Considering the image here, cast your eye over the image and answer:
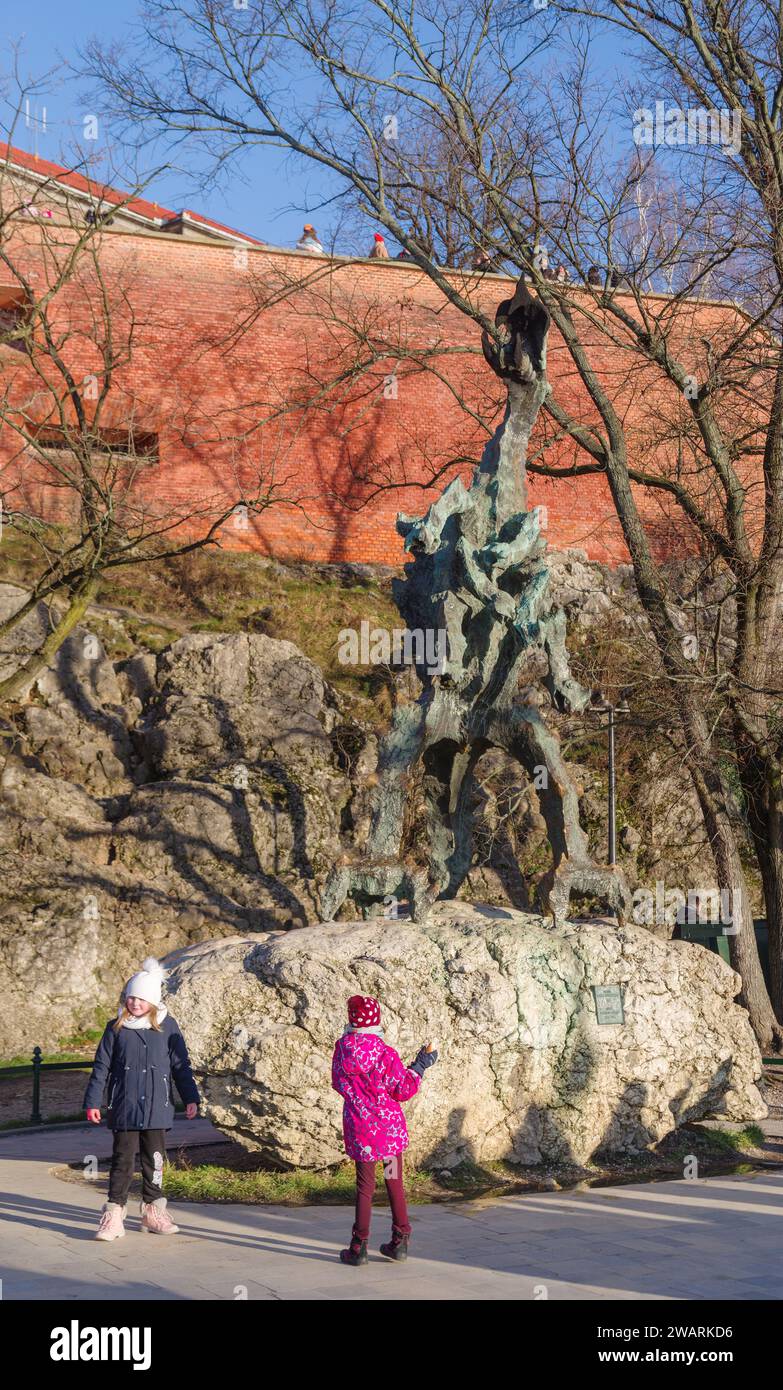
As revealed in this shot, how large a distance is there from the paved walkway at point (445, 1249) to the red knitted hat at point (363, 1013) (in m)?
1.17

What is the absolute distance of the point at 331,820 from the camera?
2122 cm

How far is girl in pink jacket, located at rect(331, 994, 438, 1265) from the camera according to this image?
684 centimetres

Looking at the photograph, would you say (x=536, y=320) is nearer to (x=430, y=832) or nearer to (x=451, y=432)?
(x=430, y=832)

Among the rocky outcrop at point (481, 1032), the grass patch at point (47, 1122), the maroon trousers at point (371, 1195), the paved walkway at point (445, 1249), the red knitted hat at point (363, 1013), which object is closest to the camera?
the paved walkway at point (445, 1249)

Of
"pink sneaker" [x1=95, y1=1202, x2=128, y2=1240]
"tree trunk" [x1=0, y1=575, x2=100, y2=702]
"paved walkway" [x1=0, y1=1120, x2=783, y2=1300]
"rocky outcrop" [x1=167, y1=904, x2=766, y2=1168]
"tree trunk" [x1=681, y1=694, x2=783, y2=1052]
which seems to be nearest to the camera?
"paved walkway" [x1=0, y1=1120, x2=783, y2=1300]

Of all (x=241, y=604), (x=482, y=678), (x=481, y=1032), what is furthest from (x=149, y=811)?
(x=481, y=1032)

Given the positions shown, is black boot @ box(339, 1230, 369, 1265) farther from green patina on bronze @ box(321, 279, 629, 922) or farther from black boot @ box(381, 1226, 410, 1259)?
green patina on bronze @ box(321, 279, 629, 922)

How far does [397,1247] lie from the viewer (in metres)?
6.92

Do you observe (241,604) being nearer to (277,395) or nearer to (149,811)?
(277,395)

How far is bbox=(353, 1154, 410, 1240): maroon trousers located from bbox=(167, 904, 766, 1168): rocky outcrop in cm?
192

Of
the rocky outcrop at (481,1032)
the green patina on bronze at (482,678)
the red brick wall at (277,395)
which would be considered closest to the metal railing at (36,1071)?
the rocky outcrop at (481,1032)

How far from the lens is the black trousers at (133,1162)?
7377 mm

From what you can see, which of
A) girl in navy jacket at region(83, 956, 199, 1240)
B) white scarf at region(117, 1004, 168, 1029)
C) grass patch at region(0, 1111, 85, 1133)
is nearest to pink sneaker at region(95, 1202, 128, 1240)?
girl in navy jacket at region(83, 956, 199, 1240)

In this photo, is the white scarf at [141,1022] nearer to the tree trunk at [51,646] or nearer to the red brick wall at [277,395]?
the tree trunk at [51,646]
